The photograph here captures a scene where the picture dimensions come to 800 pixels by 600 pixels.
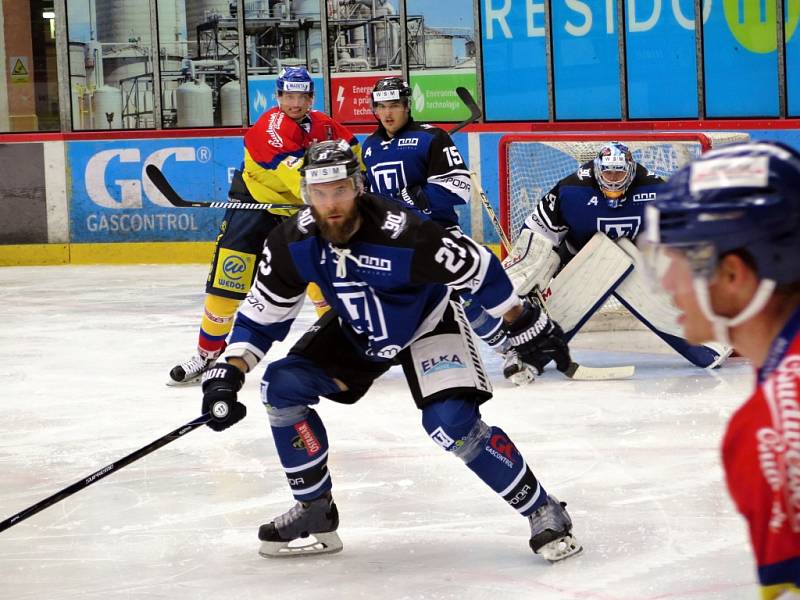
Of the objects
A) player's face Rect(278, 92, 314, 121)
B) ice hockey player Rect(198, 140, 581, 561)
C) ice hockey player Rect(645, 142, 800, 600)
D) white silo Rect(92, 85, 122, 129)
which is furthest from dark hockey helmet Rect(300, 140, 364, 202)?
white silo Rect(92, 85, 122, 129)

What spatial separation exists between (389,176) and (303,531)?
241 cm

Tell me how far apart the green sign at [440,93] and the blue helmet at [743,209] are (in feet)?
27.7

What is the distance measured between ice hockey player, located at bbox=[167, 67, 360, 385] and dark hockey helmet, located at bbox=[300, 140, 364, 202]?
2461 millimetres

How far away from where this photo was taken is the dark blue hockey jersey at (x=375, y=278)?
108 inches

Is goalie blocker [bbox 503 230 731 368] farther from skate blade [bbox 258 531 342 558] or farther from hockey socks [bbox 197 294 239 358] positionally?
skate blade [bbox 258 531 342 558]

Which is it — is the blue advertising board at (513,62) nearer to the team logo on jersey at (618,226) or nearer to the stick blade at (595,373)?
the team logo on jersey at (618,226)

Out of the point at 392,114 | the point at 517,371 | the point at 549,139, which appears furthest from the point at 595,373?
the point at 549,139

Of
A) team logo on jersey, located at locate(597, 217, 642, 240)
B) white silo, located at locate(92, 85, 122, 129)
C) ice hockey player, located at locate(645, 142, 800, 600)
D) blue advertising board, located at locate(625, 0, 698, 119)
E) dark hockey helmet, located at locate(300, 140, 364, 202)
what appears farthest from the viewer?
white silo, located at locate(92, 85, 122, 129)

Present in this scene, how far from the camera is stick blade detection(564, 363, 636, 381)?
5.08m

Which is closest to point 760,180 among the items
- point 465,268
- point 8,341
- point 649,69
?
point 465,268

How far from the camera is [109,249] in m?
9.81

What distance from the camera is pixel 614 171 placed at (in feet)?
16.8

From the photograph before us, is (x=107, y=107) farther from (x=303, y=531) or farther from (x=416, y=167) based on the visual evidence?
(x=303, y=531)

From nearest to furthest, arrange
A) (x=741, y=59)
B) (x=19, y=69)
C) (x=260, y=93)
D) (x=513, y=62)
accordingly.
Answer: (x=741, y=59), (x=513, y=62), (x=260, y=93), (x=19, y=69)
